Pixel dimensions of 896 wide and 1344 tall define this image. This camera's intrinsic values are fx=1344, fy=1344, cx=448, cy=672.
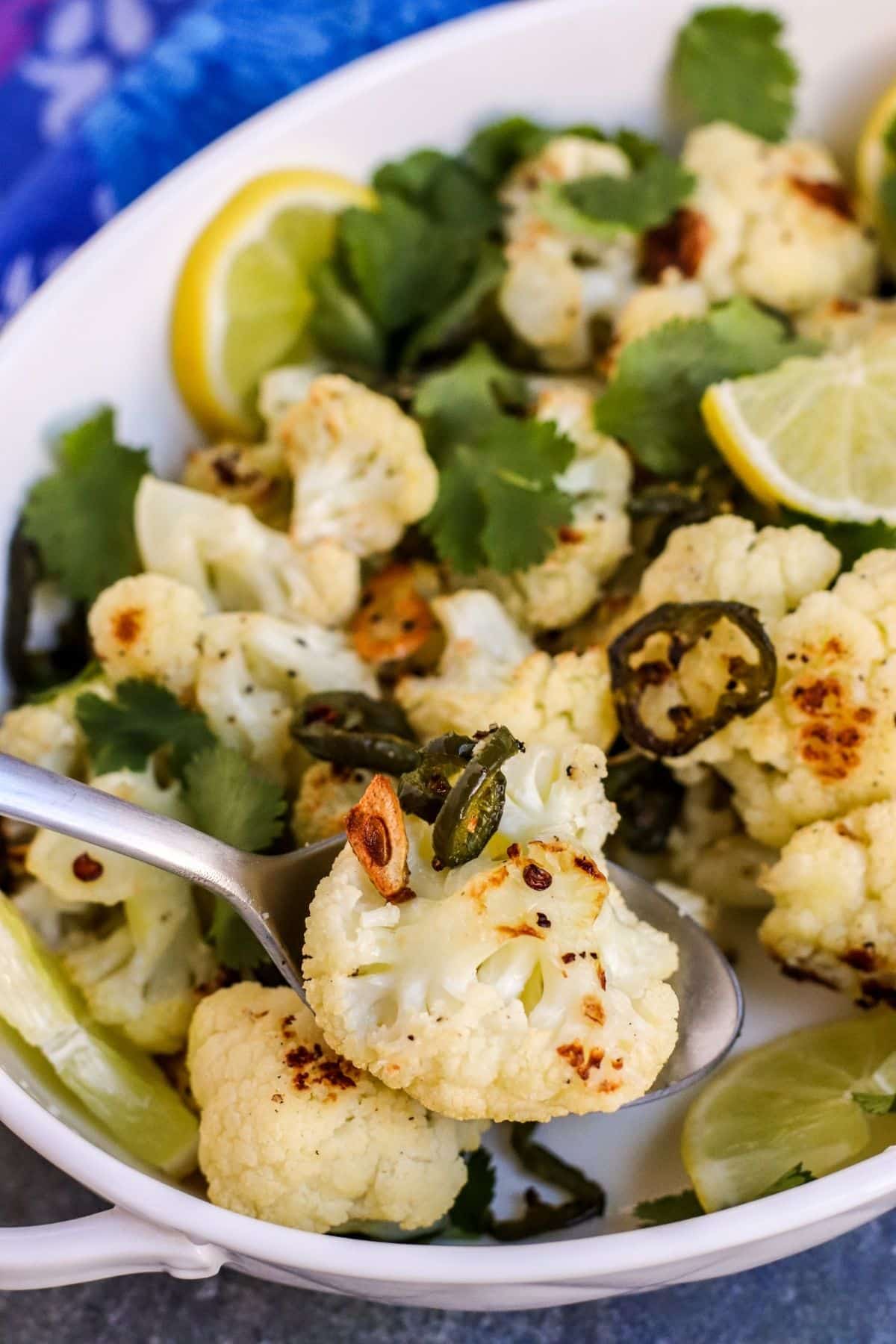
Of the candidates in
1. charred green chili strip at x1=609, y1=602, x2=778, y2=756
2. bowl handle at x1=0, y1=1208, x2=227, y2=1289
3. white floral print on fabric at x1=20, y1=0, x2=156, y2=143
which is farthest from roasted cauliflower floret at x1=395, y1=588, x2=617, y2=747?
white floral print on fabric at x1=20, y1=0, x2=156, y2=143

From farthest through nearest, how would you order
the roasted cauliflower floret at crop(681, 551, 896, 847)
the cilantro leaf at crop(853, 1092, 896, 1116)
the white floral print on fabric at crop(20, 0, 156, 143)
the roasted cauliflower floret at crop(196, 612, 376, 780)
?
1. the white floral print on fabric at crop(20, 0, 156, 143)
2. the roasted cauliflower floret at crop(196, 612, 376, 780)
3. the roasted cauliflower floret at crop(681, 551, 896, 847)
4. the cilantro leaf at crop(853, 1092, 896, 1116)

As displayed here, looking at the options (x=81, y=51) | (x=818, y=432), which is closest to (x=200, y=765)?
(x=818, y=432)

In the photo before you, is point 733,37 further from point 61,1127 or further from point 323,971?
point 61,1127

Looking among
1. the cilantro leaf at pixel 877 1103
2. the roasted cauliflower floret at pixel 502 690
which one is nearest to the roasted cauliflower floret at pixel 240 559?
the roasted cauliflower floret at pixel 502 690

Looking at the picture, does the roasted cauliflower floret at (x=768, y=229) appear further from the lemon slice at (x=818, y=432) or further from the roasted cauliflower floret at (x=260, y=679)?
the roasted cauliflower floret at (x=260, y=679)

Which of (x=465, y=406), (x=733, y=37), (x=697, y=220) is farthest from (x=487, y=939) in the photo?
(x=733, y=37)

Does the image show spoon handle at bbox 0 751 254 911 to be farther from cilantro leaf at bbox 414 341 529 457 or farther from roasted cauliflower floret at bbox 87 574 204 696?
cilantro leaf at bbox 414 341 529 457

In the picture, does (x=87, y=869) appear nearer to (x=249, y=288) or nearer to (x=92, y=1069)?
(x=92, y=1069)
